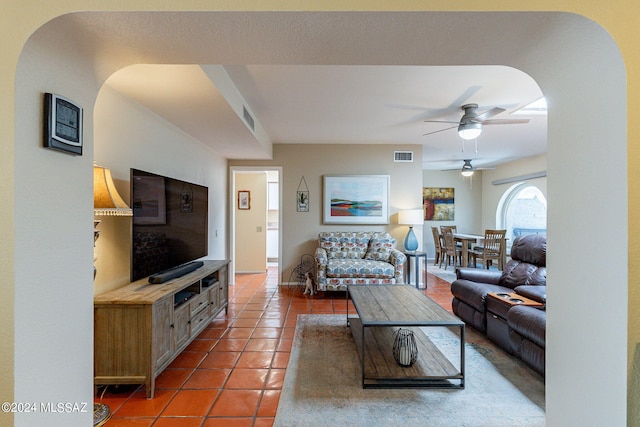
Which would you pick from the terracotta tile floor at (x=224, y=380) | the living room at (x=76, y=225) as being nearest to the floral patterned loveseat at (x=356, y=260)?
the terracotta tile floor at (x=224, y=380)

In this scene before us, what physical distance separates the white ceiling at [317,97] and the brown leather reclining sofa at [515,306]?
1.79 meters

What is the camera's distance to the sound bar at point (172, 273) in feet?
8.04

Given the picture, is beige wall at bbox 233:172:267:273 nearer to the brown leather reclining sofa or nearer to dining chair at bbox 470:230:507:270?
the brown leather reclining sofa

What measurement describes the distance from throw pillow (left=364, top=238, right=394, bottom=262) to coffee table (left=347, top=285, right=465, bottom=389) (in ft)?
6.47

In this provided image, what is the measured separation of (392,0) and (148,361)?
8.07ft

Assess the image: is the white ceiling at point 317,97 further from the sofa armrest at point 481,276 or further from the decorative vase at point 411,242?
the sofa armrest at point 481,276

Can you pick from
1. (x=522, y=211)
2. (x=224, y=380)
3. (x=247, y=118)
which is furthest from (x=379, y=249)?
(x=522, y=211)

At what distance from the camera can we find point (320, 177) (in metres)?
5.41

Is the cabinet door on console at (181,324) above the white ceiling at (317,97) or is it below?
below

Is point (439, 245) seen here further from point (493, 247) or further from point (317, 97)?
point (317, 97)

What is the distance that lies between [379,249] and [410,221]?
71 centimetres

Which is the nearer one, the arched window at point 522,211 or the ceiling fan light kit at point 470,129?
the ceiling fan light kit at point 470,129

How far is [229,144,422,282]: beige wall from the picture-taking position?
17.7 feet

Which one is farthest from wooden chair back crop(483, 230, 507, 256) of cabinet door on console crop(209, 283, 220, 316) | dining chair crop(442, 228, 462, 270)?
cabinet door on console crop(209, 283, 220, 316)
